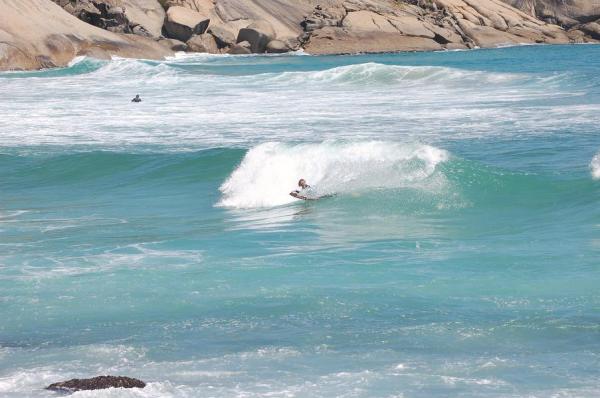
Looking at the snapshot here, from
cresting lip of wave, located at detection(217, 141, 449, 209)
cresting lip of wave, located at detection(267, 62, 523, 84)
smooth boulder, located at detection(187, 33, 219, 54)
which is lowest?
smooth boulder, located at detection(187, 33, 219, 54)

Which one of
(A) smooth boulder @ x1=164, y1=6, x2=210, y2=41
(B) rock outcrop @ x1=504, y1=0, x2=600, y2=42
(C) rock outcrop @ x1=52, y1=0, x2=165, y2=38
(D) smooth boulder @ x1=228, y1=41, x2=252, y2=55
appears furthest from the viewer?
(B) rock outcrop @ x1=504, y1=0, x2=600, y2=42

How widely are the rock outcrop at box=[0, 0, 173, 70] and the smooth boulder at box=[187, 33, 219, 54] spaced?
26.3 ft

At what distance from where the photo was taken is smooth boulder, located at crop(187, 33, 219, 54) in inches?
2815

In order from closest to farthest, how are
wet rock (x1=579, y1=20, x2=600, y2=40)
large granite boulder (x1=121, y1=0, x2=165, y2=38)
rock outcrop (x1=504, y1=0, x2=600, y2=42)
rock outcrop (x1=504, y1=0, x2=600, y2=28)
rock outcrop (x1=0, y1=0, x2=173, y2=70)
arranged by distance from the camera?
rock outcrop (x1=0, y1=0, x2=173, y2=70)
large granite boulder (x1=121, y1=0, x2=165, y2=38)
wet rock (x1=579, y1=20, x2=600, y2=40)
rock outcrop (x1=504, y1=0, x2=600, y2=42)
rock outcrop (x1=504, y1=0, x2=600, y2=28)

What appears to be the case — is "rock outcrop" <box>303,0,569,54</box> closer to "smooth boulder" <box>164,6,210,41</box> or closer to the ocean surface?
"smooth boulder" <box>164,6,210,41</box>

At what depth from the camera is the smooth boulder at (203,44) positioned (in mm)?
71500

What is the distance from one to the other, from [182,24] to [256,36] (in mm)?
4991

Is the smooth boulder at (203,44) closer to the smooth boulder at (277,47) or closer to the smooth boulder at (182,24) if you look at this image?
the smooth boulder at (182,24)

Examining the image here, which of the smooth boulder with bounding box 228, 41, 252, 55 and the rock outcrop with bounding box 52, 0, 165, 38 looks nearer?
the rock outcrop with bounding box 52, 0, 165, 38

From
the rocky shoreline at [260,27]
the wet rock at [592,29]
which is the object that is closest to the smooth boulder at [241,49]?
the rocky shoreline at [260,27]

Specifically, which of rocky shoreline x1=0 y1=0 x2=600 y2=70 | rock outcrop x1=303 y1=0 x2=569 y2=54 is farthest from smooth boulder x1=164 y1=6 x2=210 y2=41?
rock outcrop x1=303 y1=0 x2=569 y2=54

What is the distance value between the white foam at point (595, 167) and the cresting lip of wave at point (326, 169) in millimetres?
2529

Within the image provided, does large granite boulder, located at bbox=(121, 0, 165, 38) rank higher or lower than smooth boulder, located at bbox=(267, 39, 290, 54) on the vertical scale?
higher

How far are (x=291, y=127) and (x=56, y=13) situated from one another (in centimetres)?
3546
